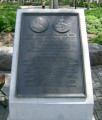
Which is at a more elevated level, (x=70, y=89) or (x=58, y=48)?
(x=58, y=48)

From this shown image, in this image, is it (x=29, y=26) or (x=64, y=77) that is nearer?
(x=64, y=77)

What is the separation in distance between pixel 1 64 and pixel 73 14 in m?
3.26

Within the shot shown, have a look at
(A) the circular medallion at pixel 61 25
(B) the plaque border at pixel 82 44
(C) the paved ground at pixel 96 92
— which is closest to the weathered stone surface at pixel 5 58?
(C) the paved ground at pixel 96 92

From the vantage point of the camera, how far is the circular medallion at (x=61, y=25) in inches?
132

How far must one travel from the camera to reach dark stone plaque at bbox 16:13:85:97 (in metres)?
3.10

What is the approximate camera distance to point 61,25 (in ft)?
11.1

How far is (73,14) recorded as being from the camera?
3.47 metres

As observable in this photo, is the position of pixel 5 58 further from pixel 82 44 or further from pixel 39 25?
pixel 82 44

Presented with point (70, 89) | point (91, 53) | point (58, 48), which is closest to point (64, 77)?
point (70, 89)

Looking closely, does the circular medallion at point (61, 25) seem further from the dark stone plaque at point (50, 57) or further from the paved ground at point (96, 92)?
the paved ground at point (96, 92)

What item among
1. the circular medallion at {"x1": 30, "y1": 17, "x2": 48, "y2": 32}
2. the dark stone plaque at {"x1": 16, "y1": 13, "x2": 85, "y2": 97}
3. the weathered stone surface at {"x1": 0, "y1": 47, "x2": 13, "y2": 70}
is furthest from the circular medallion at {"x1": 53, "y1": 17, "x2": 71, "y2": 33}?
the weathered stone surface at {"x1": 0, "y1": 47, "x2": 13, "y2": 70}

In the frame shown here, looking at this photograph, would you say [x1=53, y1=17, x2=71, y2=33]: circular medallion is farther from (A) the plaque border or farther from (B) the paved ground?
(B) the paved ground

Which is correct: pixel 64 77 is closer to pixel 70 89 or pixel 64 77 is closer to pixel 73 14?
pixel 70 89

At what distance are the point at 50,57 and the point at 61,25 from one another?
62cm
